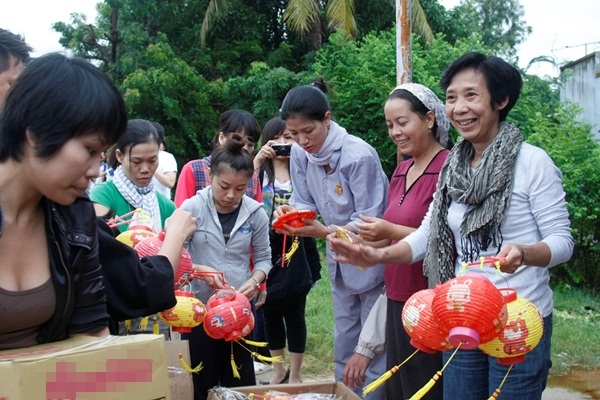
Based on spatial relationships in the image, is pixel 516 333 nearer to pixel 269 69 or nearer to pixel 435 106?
pixel 435 106

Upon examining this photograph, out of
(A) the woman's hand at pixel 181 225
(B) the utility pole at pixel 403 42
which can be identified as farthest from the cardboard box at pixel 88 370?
(B) the utility pole at pixel 403 42

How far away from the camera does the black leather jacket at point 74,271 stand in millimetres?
1487

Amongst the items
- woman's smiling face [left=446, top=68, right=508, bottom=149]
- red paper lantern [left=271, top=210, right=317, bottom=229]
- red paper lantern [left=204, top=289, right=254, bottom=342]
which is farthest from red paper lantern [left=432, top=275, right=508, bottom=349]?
red paper lantern [left=271, top=210, right=317, bottom=229]

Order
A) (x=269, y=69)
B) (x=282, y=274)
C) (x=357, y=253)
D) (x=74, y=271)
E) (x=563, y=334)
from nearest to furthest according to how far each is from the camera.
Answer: (x=74, y=271)
(x=357, y=253)
(x=282, y=274)
(x=563, y=334)
(x=269, y=69)

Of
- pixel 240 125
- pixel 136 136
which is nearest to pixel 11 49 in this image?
pixel 136 136

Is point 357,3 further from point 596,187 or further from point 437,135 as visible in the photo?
point 437,135

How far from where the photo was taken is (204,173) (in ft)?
13.3

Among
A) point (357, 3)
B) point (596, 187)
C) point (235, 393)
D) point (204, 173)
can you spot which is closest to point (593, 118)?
point (357, 3)

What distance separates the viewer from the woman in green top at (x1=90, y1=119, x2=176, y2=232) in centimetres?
323

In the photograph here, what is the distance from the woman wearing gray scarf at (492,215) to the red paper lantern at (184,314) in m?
0.66

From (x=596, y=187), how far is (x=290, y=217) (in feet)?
16.1

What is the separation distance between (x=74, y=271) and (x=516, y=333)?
124 cm

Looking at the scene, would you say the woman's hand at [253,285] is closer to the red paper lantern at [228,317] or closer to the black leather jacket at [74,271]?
the red paper lantern at [228,317]

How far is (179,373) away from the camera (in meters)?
2.80
